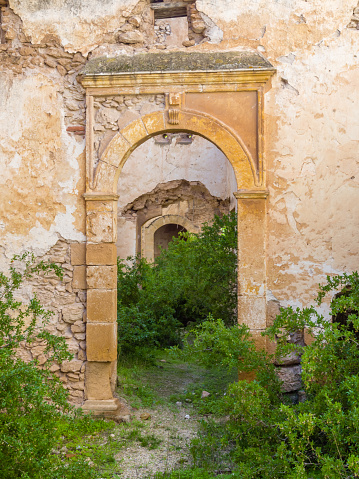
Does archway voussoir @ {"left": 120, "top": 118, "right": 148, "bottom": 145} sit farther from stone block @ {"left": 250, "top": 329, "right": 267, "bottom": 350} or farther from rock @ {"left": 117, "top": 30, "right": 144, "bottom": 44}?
stone block @ {"left": 250, "top": 329, "right": 267, "bottom": 350}

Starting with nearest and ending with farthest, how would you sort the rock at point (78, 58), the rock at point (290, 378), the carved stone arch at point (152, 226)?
the rock at point (290, 378) → the rock at point (78, 58) → the carved stone arch at point (152, 226)

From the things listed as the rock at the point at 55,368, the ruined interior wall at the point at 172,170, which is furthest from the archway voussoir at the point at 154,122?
the ruined interior wall at the point at 172,170

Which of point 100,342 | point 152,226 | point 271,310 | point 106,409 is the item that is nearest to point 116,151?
point 100,342

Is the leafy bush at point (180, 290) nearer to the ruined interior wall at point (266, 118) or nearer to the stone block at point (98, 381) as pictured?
the ruined interior wall at point (266, 118)

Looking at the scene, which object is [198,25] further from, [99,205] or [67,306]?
[67,306]

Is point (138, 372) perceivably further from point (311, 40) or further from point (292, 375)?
point (311, 40)

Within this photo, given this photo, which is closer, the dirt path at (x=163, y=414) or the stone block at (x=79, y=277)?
the dirt path at (x=163, y=414)

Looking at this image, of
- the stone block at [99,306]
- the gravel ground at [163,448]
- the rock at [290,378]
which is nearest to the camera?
the gravel ground at [163,448]

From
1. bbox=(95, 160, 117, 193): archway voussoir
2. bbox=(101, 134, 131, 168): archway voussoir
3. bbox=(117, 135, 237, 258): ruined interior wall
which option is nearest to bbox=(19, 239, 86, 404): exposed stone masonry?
bbox=(95, 160, 117, 193): archway voussoir

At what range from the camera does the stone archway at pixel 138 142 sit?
4953mm

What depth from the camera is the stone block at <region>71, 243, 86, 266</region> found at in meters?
5.17

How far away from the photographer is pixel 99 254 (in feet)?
16.8

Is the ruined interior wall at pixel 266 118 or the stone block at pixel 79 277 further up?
the ruined interior wall at pixel 266 118

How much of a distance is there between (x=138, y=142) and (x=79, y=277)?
5.08 feet
